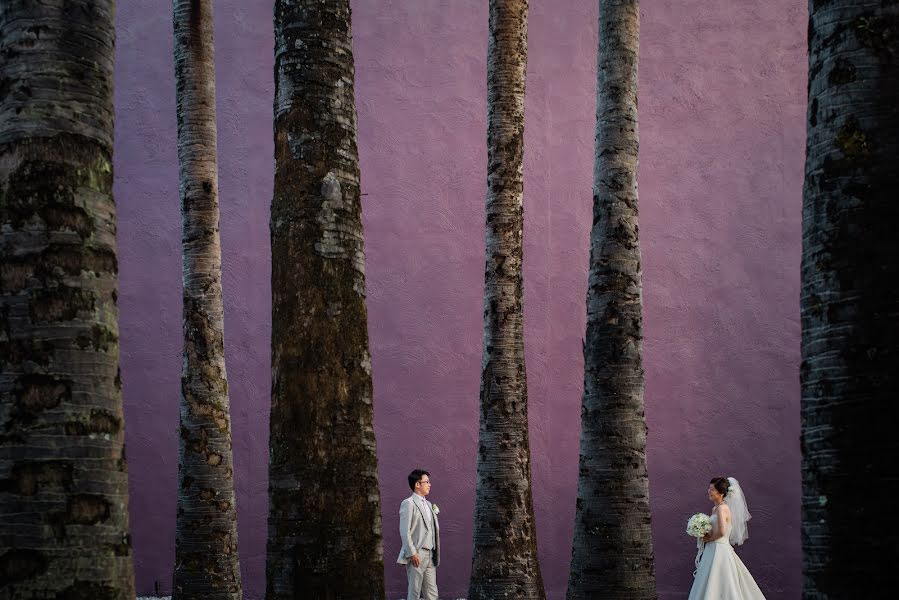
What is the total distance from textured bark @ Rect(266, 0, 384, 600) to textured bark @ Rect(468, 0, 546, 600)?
5329 millimetres

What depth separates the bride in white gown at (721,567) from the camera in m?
13.1

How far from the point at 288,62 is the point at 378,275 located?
11266 millimetres

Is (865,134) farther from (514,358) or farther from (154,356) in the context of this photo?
(154,356)

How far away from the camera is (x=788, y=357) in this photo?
17844 mm

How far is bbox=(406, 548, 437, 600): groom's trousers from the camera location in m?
13.2

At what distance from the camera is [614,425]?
30.7 ft

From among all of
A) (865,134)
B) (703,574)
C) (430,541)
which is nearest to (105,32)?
(865,134)

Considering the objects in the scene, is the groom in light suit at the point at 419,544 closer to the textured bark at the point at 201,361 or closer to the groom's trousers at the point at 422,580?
the groom's trousers at the point at 422,580

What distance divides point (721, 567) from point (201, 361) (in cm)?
615

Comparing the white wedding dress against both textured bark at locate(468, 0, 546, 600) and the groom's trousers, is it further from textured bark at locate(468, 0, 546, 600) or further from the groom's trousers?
the groom's trousers

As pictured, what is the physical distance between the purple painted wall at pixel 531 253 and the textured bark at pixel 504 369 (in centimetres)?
547

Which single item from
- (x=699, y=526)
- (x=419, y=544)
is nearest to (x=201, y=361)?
(x=419, y=544)

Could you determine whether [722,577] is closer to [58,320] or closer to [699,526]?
[699,526]

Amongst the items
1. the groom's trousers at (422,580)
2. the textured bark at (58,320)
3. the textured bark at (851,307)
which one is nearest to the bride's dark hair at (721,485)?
the groom's trousers at (422,580)
